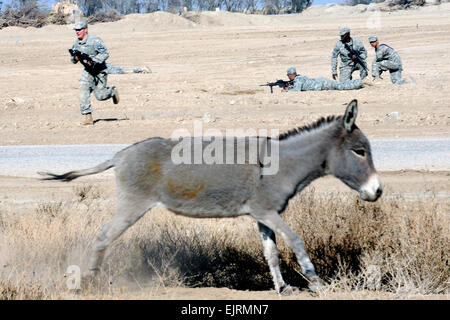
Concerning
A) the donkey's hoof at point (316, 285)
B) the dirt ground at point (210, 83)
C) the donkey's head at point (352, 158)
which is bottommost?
the dirt ground at point (210, 83)

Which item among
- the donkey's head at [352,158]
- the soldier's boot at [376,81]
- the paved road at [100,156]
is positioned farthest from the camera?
the soldier's boot at [376,81]

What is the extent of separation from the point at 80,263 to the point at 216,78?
74.6ft

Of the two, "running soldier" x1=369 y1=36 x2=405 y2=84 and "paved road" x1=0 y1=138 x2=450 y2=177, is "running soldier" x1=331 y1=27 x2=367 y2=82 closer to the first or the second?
"running soldier" x1=369 y1=36 x2=405 y2=84

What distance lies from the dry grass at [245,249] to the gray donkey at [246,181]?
73 cm

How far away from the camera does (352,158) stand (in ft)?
21.1

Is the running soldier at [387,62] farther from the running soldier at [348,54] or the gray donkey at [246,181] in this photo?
the gray donkey at [246,181]

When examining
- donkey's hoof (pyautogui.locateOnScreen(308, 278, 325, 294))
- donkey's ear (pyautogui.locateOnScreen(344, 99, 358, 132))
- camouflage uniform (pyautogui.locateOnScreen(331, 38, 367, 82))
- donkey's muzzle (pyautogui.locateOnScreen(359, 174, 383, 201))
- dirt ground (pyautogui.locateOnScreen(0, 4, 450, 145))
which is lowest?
dirt ground (pyautogui.locateOnScreen(0, 4, 450, 145))

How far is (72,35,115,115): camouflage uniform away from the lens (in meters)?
16.1

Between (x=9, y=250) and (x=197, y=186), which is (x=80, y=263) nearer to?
(x=9, y=250)

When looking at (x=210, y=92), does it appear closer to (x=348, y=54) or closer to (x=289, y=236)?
(x=348, y=54)

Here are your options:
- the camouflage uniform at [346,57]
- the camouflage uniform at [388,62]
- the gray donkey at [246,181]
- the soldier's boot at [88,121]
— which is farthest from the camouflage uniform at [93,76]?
the camouflage uniform at [388,62]

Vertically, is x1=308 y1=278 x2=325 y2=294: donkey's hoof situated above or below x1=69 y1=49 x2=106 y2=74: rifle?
below

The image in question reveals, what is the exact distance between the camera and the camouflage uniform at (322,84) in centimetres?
2327

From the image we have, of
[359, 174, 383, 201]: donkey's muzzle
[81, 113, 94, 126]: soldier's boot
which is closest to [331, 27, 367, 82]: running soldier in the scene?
[81, 113, 94, 126]: soldier's boot
